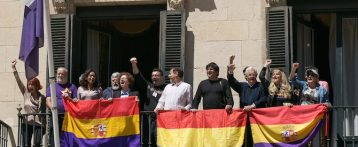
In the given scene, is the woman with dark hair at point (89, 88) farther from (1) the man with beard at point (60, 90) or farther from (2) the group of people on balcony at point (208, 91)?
(1) the man with beard at point (60, 90)

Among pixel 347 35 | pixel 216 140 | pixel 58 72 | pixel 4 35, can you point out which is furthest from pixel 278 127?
pixel 4 35

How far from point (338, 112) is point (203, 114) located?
2680 millimetres

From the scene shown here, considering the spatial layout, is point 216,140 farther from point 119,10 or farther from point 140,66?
point 140,66

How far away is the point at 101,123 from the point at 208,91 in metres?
2.09

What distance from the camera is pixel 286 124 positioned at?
17.0m

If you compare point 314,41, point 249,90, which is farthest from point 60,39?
point 314,41

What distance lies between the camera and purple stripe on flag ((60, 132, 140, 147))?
58.3 feet

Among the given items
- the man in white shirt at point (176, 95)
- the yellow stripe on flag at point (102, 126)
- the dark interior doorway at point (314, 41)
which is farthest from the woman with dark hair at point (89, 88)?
the dark interior doorway at point (314, 41)

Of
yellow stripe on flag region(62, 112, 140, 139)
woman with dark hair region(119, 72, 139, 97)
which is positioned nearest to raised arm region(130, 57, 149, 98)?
woman with dark hair region(119, 72, 139, 97)

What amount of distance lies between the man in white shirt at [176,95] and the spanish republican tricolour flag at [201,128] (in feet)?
0.43

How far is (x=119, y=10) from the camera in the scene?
1964 centimetres

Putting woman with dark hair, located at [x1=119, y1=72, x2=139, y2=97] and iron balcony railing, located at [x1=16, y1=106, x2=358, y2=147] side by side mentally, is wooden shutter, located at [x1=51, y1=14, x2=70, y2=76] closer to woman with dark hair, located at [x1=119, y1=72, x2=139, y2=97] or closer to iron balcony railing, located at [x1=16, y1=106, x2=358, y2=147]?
iron balcony railing, located at [x1=16, y1=106, x2=358, y2=147]

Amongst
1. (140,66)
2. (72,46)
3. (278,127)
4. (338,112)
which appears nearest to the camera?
(278,127)

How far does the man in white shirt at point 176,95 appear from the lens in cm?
1753
